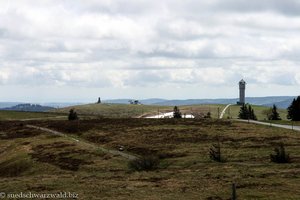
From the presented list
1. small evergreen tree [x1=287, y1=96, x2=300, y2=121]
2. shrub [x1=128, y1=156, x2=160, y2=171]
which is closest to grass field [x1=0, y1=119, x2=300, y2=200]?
shrub [x1=128, y1=156, x2=160, y2=171]

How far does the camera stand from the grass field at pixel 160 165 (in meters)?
30.3

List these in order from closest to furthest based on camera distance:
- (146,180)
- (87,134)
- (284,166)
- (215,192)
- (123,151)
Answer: (215,192)
(146,180)
(284,166)
(123,151)
(87,134)

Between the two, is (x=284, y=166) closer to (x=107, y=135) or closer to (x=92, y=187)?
(x=92, y=187)

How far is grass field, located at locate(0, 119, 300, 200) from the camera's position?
30312mm

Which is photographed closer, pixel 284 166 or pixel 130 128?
pixel 284 166

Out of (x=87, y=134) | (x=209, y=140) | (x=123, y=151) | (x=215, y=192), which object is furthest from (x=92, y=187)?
(x=87, y=134)

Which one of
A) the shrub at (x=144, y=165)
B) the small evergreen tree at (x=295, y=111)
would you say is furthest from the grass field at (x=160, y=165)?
the small evergreen tree at (x=295, y=111)

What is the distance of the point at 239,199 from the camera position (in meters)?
26.6

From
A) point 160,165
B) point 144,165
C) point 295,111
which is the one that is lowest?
point 160,165

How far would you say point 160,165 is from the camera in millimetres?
46562

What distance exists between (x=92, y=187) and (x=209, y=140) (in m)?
38.7

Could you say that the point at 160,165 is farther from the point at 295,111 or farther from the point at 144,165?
the point at 295,111

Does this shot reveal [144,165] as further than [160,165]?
No

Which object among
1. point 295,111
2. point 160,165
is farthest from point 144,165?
point 295,111
